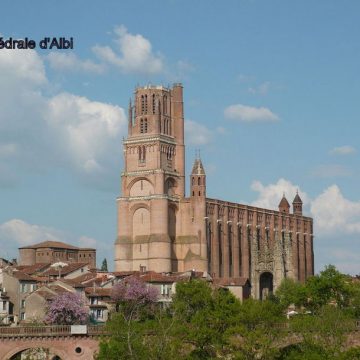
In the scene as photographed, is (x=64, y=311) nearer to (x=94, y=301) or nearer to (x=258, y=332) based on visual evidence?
(x=94, y=301)

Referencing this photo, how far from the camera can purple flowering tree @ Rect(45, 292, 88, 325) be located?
9788 centimetres

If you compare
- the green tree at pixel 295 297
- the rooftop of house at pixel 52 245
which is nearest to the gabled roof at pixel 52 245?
the rooftop of house at pixel 52 245

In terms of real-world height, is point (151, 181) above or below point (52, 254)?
above

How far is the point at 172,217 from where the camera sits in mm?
150750

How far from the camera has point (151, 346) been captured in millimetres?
74875

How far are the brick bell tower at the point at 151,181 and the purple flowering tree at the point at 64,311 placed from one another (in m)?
43.3

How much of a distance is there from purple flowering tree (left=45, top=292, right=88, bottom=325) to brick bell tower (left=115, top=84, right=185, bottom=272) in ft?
142

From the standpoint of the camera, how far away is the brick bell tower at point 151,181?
147m

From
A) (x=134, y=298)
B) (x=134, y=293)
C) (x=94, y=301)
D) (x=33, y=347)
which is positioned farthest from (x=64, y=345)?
(x=94, y=301)

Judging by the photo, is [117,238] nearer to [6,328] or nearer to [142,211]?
[142,211]

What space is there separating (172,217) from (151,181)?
6.25 meters

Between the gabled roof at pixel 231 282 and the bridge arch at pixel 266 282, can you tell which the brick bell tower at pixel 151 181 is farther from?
the bridge arch at pixel 266 282

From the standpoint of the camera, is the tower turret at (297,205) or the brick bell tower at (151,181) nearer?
the brick bell tower at (151,181)

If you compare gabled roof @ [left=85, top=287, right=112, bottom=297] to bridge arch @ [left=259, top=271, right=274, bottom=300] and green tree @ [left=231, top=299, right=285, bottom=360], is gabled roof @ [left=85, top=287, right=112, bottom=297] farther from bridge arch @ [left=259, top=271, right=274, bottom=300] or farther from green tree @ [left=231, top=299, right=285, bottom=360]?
bridge arch @ [left=259, top=271, right=274, bottom=300]
